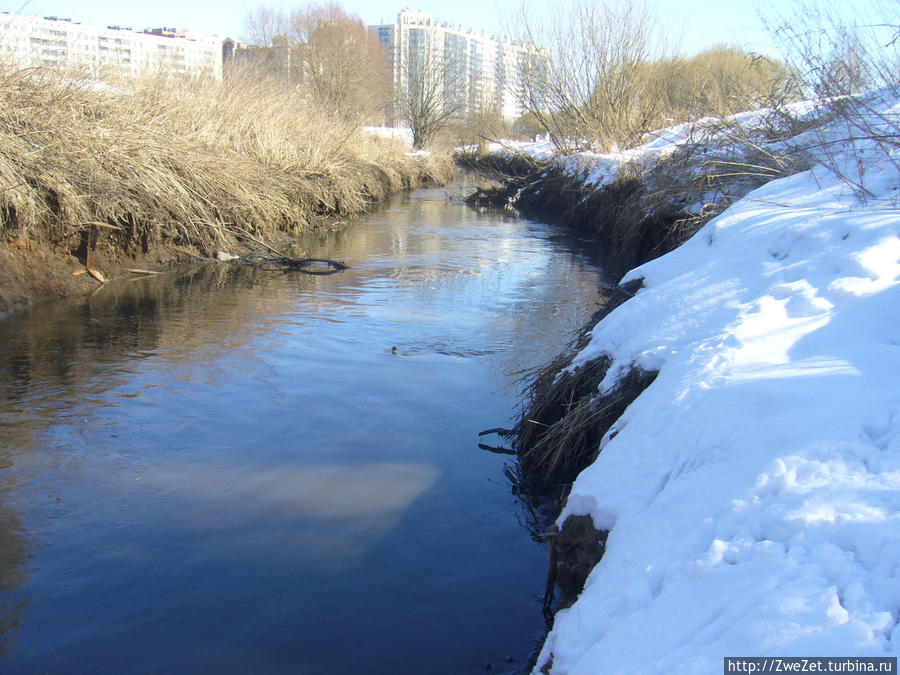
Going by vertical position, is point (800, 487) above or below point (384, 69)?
below

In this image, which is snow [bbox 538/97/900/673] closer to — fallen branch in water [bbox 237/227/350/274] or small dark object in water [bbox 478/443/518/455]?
small dark object in water [bbox 478/443/518/455]

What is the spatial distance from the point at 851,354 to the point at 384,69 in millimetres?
51229

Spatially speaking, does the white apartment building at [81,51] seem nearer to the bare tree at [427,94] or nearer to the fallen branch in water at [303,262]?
the fallen branch in water at [303,262]

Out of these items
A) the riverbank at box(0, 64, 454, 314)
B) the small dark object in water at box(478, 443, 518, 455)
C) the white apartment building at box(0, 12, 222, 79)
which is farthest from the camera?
the white apartment building at box(0, 12, 222, 79)

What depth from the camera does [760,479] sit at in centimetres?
245

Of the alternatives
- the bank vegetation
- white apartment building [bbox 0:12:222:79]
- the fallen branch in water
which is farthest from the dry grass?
the bank vegetation

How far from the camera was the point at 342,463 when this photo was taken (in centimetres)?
531

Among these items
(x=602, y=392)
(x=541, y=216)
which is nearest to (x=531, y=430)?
(x=602, y=392)

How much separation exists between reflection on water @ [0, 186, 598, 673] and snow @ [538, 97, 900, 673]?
3.46ft

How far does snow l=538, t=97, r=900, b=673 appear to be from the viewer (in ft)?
6.40

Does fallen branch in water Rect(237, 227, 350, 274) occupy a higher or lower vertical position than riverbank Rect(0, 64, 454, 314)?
lower

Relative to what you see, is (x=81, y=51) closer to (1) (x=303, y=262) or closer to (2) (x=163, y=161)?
(2) (x=163, y=161)

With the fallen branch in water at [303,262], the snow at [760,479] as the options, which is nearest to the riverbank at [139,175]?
the fallen branch in water at [303,262]

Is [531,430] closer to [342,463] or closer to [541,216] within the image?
[342,463]
